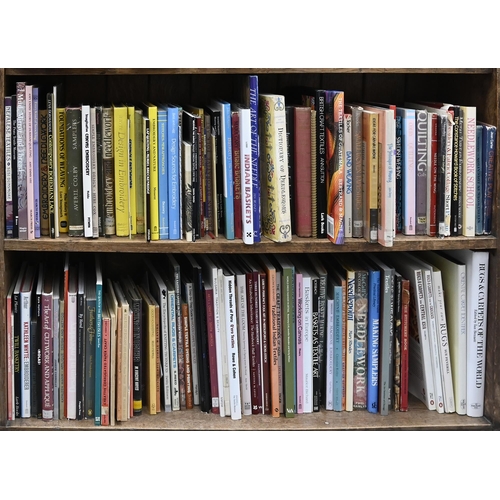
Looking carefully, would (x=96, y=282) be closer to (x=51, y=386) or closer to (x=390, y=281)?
(x=51, y=386)

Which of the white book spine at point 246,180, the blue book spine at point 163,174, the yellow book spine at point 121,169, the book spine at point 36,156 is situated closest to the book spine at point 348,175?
the white book spine at point 246,180

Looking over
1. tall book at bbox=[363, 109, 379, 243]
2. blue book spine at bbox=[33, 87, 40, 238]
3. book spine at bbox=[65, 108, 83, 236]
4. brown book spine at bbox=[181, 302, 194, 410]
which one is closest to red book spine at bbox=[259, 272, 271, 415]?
brown book spine at bbox=[181, 302, 194, 410]

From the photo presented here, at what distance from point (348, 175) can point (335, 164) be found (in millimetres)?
57

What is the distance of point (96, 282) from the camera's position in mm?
2814

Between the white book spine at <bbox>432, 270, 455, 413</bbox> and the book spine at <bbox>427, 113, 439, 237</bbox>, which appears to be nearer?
the book spine at <bbox>427, 113, 439, 237</bbox>

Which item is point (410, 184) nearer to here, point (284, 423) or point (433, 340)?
point (433, 340)

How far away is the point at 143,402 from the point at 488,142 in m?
1.23

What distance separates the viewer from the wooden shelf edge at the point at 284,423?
9.04ft

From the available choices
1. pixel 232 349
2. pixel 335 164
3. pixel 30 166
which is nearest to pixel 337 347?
pixel 232 349

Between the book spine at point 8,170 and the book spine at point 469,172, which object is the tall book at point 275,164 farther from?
the book spine at point 8,170

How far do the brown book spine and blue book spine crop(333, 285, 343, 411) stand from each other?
1.36ft

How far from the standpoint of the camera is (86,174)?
271 cm

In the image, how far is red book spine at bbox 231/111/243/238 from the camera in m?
2.68

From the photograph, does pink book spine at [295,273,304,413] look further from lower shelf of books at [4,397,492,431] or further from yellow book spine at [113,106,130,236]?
yellow book spine at [113,106,130,236]
